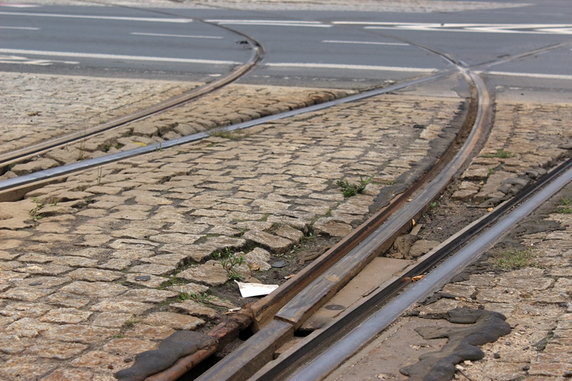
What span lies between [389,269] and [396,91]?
21.3 ft

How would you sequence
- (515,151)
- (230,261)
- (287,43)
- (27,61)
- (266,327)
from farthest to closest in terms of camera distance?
(287,43)
(27,61)
(515,151)
(230,261)
(266,327)

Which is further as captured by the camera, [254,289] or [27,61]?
[27,61]

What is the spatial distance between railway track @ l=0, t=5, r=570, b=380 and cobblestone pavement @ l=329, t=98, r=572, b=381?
0.56 ft

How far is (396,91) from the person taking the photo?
38.9 ft

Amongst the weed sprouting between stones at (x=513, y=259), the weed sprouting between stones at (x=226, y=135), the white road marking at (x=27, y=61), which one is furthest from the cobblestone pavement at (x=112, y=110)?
the weed sprouting between stones at (x=513, y=259)

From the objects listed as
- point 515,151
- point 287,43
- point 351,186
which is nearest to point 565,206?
point 351,186

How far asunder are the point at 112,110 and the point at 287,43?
669 cm

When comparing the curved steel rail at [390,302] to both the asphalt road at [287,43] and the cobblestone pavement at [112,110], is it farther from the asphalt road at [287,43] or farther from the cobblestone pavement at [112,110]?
the asphalt road at [287,43]

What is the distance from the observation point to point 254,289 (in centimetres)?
520

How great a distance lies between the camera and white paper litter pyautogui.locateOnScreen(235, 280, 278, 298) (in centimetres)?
513

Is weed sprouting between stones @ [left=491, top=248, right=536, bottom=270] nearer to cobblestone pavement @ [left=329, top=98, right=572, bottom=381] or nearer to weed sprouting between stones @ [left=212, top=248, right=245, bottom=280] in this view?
cobblestone pavement @ [left=329, top=98, right=572, bottom=381]

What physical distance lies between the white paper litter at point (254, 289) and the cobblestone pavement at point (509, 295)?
765 mm

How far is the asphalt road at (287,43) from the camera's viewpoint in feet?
43.9

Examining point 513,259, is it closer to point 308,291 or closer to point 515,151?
point 308,291
